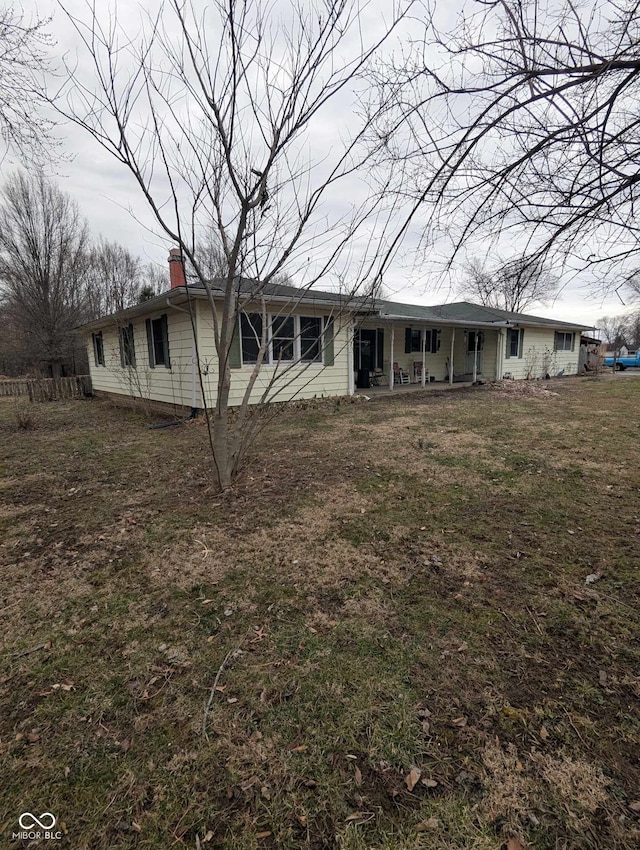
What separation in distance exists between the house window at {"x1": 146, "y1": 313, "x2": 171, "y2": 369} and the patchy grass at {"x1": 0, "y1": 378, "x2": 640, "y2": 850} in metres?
5.37

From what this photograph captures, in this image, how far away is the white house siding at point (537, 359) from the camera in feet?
56.2

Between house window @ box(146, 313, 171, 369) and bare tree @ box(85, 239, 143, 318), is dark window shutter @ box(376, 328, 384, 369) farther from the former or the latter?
bare tree @ box(85, 239, 143, 318)

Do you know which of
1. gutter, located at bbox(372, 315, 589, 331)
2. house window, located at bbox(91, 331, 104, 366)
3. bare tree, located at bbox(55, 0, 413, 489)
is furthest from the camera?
house window, located at bbox(91, 331, 104, 366)

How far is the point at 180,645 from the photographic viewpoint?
2.18 m

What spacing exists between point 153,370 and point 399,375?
823cm

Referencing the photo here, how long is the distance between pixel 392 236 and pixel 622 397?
36.3 feet

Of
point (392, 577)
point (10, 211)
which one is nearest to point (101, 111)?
point (392, 577)

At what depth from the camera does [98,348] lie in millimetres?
13914

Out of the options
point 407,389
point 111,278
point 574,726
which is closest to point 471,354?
point 407,389

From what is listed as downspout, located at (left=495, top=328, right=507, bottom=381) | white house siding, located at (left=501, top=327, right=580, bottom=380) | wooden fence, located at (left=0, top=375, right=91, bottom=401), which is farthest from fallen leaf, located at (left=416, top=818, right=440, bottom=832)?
white house siding, located at (left=501, top=327, right=580, bottom=380)

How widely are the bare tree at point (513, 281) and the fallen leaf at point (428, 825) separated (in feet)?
11.8

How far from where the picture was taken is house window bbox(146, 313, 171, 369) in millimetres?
9297

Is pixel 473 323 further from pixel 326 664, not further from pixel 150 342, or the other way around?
pixel 326 664

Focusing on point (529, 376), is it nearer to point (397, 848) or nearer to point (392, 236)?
point (392, 236)
